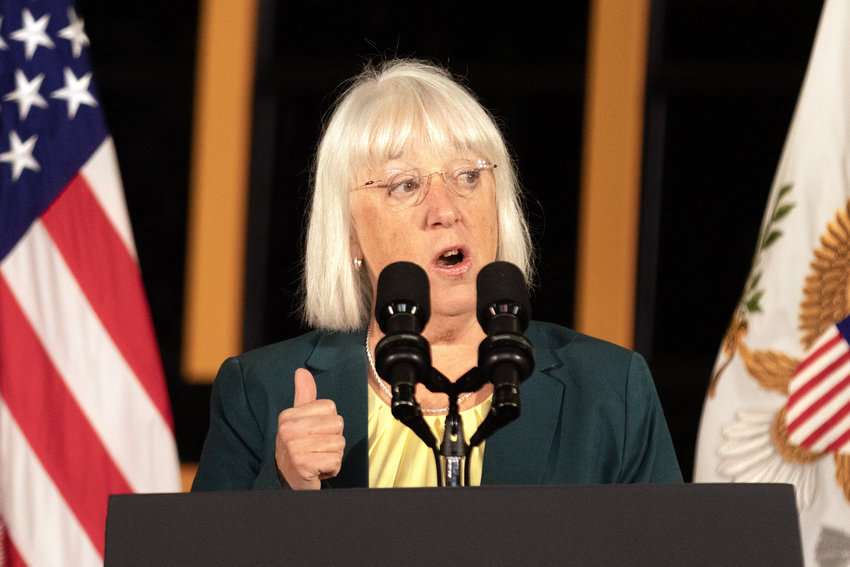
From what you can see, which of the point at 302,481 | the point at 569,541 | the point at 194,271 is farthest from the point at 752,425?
the point at 194,271

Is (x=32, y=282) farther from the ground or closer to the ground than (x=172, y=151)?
closer to the ground

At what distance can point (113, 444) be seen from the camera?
8.84ft

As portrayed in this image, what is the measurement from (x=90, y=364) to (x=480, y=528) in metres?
1.90

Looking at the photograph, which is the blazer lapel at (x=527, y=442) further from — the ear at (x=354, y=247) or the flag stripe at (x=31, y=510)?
the flag stripe at (x=31, y=510)

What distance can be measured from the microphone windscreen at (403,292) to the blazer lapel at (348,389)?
0.51m

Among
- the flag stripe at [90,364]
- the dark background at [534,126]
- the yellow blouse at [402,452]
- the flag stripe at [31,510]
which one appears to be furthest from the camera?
the dark background at [534,126]

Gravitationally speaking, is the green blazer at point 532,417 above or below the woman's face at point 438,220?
below

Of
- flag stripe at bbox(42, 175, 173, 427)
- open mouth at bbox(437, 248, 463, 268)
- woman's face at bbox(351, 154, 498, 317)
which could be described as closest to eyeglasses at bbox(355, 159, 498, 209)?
woman's face at bbox(351, 154, 498, 317)

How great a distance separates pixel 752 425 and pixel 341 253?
3.55 feet

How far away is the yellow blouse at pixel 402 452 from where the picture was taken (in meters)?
1.78

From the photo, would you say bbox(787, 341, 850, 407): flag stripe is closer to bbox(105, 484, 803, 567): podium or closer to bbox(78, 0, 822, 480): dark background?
bbox(78, 0, 822, 480): dark background

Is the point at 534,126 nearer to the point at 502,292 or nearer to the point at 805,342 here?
the point at 805,342

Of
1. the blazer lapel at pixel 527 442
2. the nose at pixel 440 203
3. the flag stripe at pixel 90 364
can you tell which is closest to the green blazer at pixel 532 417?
the blazer lapel at pixel 527 442

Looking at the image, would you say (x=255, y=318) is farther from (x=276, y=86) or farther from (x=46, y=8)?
(x=46, y=8)
